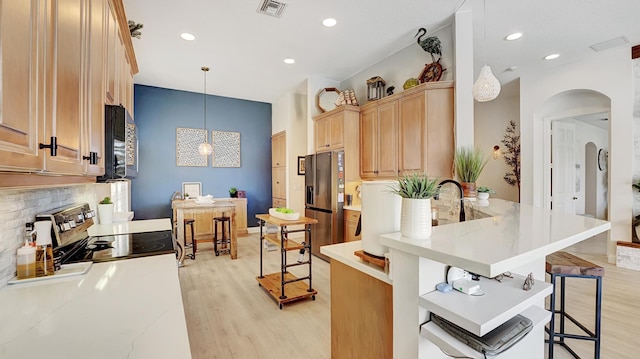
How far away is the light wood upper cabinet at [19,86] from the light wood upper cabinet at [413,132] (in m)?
3.37

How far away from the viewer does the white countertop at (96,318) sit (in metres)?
0.75

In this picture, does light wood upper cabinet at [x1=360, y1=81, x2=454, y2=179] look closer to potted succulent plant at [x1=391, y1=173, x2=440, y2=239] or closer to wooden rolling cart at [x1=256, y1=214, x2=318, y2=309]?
wooden rolling cart at [x1=256, y1=214, x2=318, y2=309]

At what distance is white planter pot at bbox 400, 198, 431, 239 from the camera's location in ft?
3.61

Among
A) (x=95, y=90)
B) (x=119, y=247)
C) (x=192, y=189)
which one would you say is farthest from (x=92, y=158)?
(x=192, y=189)

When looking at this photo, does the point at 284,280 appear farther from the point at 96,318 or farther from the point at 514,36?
the point at 514,36

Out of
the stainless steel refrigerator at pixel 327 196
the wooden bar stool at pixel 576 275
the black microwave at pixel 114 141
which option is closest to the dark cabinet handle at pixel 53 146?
the black microwave at pixel 114 141

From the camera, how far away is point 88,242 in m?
1.91

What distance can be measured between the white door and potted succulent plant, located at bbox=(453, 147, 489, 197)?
3097mm

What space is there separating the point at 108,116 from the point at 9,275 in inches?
32.1

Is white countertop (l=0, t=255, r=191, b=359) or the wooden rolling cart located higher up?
white countertop (l=0, t=255, r=191, b=359)

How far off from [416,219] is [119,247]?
1.86 metres

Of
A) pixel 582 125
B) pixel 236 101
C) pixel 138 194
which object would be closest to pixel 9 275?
pixel 138 194

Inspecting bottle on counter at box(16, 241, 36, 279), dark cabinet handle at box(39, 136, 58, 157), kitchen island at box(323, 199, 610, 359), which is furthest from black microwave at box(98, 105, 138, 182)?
kitchen island at box(323, 199, 610, 359)

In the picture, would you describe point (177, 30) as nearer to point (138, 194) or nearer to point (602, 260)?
point (138, 194)
